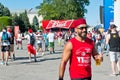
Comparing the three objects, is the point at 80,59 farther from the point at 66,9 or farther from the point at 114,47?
the point at 66,9

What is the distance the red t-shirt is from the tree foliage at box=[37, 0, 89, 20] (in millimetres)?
92145

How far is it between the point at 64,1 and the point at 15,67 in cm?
8565

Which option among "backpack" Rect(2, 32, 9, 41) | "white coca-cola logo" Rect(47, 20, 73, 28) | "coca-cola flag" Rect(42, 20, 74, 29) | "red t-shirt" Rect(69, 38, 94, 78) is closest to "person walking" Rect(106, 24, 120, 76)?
"backpack" Rect(2, 32, 9, 41)

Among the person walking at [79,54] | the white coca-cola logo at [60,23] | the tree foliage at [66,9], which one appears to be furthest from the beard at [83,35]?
the tree foliage at [66,9]

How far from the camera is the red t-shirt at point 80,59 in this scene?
264 inches

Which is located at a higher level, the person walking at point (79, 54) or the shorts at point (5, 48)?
the person walking at point (79, 54)

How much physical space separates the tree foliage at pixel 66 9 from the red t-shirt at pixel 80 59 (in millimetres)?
92145

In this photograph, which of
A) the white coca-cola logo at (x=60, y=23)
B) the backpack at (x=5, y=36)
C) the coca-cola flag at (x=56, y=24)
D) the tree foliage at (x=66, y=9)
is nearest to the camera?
the backpack at (x=5, y=36)

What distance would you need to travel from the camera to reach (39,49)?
1054 inches

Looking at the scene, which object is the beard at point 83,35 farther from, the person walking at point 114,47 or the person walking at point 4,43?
the person walking at point 4,43

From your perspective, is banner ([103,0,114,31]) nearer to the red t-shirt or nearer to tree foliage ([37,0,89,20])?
the red t-shirt

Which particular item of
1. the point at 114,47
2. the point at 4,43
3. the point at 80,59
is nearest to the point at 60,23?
the point at 4,43

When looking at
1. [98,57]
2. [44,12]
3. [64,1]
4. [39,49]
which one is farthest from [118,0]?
[44,12]

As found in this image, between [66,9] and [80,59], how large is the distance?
94.5 m
